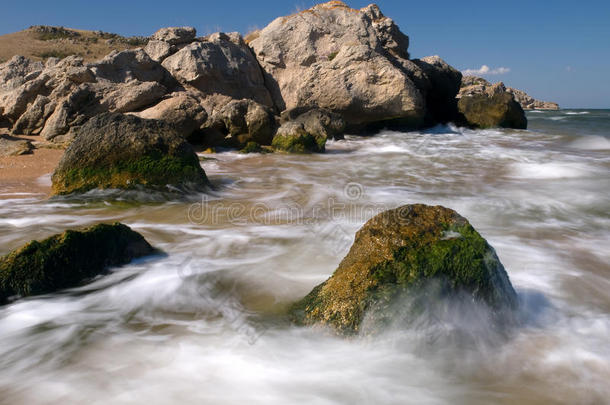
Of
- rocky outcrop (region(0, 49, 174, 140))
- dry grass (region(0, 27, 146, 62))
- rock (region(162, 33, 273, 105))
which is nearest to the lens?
rocky outcrop (region(0, 49, 174, 140))

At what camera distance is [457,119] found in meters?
16.5

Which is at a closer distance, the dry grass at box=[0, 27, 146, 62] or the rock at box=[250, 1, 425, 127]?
the rock at box=[250, 1, 425, 127]

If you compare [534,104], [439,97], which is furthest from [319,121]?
[534,104]

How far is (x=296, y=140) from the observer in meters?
9.53

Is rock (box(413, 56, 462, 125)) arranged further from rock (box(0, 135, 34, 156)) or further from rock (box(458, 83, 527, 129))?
rock (box(0, 135, 34, 156))

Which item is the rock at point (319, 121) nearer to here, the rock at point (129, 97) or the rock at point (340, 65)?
the rock at point (340, 65)

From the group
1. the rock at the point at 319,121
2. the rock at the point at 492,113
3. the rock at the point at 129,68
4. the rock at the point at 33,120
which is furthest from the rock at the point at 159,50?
the rock at the point at 492,113

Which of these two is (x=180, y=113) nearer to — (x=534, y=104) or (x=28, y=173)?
(x=28, y=173)

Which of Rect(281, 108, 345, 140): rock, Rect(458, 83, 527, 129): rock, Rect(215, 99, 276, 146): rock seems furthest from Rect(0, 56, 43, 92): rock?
Rect(458, 83, 527, 129): rock

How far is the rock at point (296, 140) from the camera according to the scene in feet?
31.2

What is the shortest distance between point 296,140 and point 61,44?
37.7 metres

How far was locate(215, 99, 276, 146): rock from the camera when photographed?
10023mm

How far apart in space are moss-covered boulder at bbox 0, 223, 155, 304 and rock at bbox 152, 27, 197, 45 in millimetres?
11031

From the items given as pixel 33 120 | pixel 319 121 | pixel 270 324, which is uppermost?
pixel 33 120
